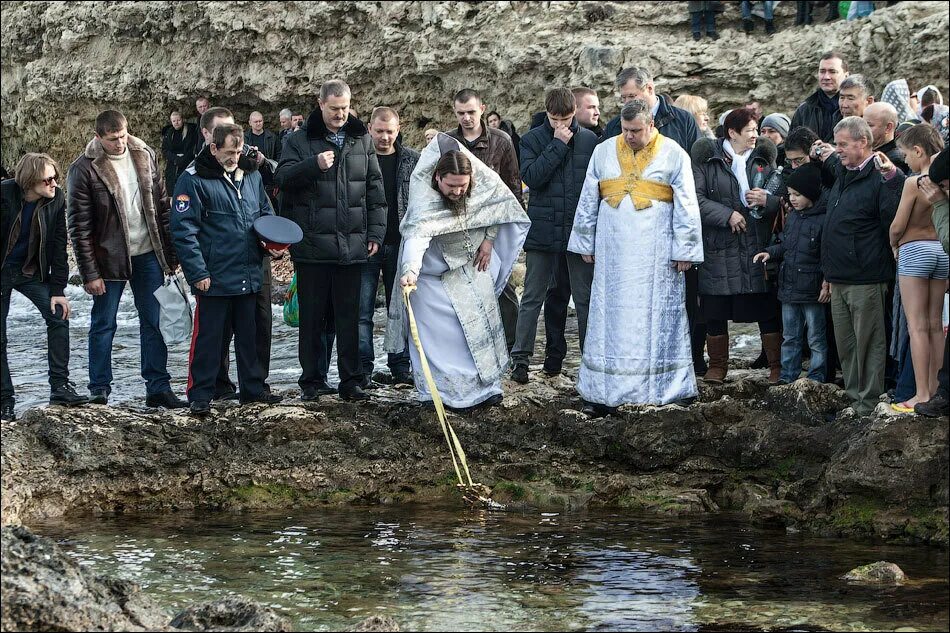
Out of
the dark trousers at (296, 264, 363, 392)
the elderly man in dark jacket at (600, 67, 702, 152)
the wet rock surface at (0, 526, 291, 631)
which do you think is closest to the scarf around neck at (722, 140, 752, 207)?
the elderly man in dark jacket at (600, 67, 702, 152)

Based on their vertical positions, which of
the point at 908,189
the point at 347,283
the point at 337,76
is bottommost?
the point at 347,283

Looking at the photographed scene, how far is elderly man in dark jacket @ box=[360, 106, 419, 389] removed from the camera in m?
9.08

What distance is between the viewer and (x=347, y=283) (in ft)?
27.6

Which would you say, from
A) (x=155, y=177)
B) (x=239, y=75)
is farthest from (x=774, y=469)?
(x=239, y=75)

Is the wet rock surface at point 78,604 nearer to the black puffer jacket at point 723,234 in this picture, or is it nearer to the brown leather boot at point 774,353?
the black puffer jacket at point 723,234

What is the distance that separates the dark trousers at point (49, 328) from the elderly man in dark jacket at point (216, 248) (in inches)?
34.2

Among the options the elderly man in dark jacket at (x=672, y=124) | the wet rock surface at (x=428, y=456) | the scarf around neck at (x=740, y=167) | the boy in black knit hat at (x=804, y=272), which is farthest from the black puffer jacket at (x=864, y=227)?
the elderly man in dark jacket at (x=672, y=124)

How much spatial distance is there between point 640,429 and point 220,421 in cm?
276

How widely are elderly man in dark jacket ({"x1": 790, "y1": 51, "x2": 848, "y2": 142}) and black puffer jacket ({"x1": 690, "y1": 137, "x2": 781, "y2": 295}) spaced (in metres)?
1.08

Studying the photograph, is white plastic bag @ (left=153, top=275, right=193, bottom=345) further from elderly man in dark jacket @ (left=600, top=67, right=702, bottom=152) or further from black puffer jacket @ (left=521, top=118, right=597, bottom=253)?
elderly man in dark jacket @ (left=600, top=67, right=702, bottom=152)

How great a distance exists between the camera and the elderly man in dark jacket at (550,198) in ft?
28.0

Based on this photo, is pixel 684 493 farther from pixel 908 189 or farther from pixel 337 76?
pixel 337 76

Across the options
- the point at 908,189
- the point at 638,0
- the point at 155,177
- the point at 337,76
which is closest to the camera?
the point at 908,189

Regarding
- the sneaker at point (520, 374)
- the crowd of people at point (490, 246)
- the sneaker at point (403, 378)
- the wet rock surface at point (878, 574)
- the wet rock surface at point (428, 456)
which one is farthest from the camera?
the sneaker at point (403, 378)
